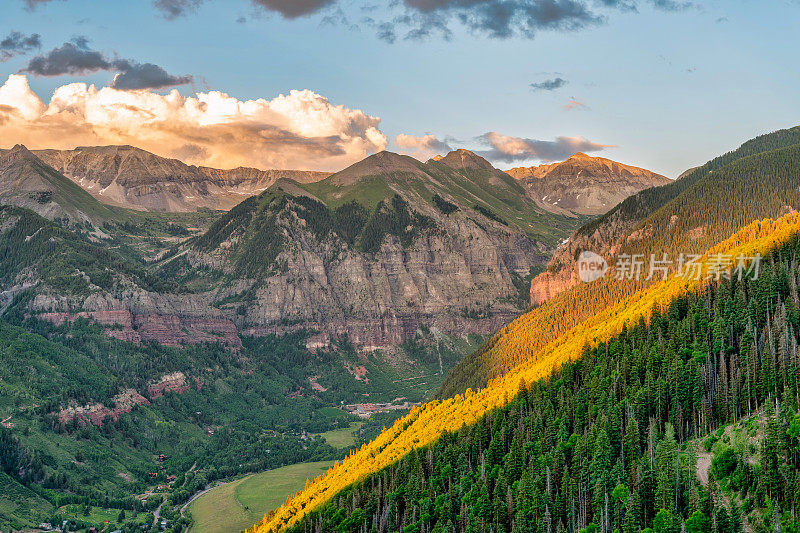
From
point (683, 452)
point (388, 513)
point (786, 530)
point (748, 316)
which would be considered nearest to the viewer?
point (786, 530)

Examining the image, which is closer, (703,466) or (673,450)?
(703,466)

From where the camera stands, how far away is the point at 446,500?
192m

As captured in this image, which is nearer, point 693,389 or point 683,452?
point 683,452

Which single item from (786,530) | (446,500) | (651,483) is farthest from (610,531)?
(446,500)

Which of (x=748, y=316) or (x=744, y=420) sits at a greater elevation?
(x=748, y=316)

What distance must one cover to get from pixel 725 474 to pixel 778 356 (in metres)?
35.0

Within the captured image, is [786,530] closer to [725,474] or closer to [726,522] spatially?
[726,522]

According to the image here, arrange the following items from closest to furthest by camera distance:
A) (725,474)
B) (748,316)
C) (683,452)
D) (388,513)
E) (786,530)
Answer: (786,530), (725,474), (683,452), (748,316), (388,513)

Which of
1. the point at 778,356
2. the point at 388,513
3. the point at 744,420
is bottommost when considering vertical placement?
the point at 388,513

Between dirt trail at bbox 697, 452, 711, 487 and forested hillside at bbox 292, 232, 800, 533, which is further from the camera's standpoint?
dirt trail at bbox 697, 452, 711, 487

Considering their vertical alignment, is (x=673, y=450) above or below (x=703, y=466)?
above

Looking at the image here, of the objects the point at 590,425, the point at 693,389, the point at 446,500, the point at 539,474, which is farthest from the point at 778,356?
the point at 446,500

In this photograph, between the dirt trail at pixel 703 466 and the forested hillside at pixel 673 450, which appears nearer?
the forested hillside at pixel 673 450

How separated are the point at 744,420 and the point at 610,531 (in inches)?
1325
